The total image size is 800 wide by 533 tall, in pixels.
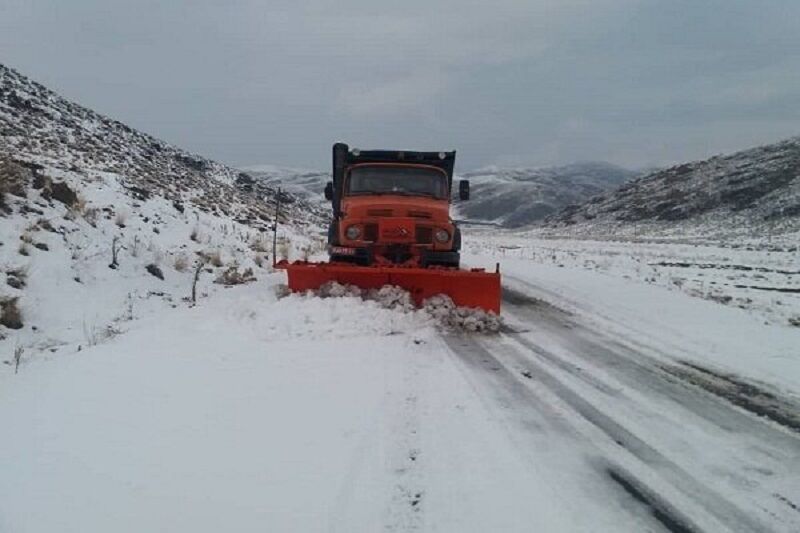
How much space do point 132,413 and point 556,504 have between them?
2957mm

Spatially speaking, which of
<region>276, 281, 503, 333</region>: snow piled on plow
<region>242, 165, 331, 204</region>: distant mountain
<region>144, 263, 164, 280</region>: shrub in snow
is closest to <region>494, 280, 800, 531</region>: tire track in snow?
<region>276, 281, 503, 333</region>: snow piled on plow

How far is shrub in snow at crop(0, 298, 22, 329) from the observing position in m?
7.29

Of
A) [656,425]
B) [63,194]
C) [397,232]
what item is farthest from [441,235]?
[63,194]

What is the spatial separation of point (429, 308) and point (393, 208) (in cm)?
220

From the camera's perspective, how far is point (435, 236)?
32.2 feet

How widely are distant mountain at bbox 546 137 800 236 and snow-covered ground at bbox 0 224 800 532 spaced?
3388 centimetres

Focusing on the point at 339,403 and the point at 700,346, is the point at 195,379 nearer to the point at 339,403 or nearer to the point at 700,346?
the point at 339,403

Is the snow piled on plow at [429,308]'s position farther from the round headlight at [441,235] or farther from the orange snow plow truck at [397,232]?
the round headlight at [441,235]

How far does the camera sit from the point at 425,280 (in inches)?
335

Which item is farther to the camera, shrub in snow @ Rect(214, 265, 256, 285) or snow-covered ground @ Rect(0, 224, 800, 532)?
shrub in snow @ Rect(214, 265, 256, 285)

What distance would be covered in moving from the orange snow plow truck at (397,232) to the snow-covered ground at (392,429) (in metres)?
0.99

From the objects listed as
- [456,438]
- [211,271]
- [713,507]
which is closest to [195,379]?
[456,438]

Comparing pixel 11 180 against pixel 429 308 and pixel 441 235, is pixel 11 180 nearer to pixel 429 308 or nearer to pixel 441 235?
pixel 441 235

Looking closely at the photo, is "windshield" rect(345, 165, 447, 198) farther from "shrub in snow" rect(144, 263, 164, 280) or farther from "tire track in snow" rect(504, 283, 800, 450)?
"shrub in snow" rect(144, 263, 164, 280)
